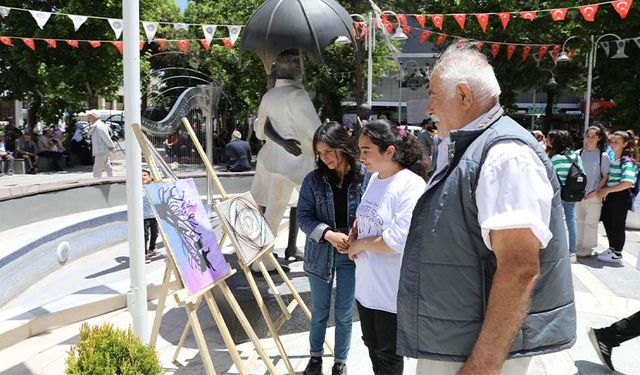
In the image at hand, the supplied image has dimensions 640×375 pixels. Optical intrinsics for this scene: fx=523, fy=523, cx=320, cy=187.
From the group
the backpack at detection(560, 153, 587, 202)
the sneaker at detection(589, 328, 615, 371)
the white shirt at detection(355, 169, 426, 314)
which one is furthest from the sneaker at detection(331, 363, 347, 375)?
the backpack at detection(560, 153, 587, 202)

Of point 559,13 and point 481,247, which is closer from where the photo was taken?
point 481,247

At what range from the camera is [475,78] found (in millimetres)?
1698

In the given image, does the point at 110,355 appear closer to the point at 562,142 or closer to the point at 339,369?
the point at 339,369

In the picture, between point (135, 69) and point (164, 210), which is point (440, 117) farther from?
point (135, 69)

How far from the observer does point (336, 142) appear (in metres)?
3.30

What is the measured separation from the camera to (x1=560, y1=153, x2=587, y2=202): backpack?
21.4 feet

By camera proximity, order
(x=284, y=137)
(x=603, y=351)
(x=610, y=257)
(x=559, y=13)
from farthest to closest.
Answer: (x=559, y=13) < (x=610, y=257) < (x=284, y=137) < (x=603, y=351)

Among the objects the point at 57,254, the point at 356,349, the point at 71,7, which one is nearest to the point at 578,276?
the point at 356,349

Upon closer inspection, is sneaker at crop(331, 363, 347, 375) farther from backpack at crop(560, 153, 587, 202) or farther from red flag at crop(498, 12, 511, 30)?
red flag at crop(498, 12, 511, 30)

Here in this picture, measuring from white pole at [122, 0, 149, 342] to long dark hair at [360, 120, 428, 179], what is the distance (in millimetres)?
1571

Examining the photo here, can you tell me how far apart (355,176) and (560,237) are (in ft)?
6.26

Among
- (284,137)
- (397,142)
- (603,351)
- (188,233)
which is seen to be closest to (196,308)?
(188,233)

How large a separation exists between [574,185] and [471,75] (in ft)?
18.1

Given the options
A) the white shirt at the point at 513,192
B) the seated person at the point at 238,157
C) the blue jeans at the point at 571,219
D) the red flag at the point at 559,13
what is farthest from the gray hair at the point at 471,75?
the red flag at the point at 559,13
